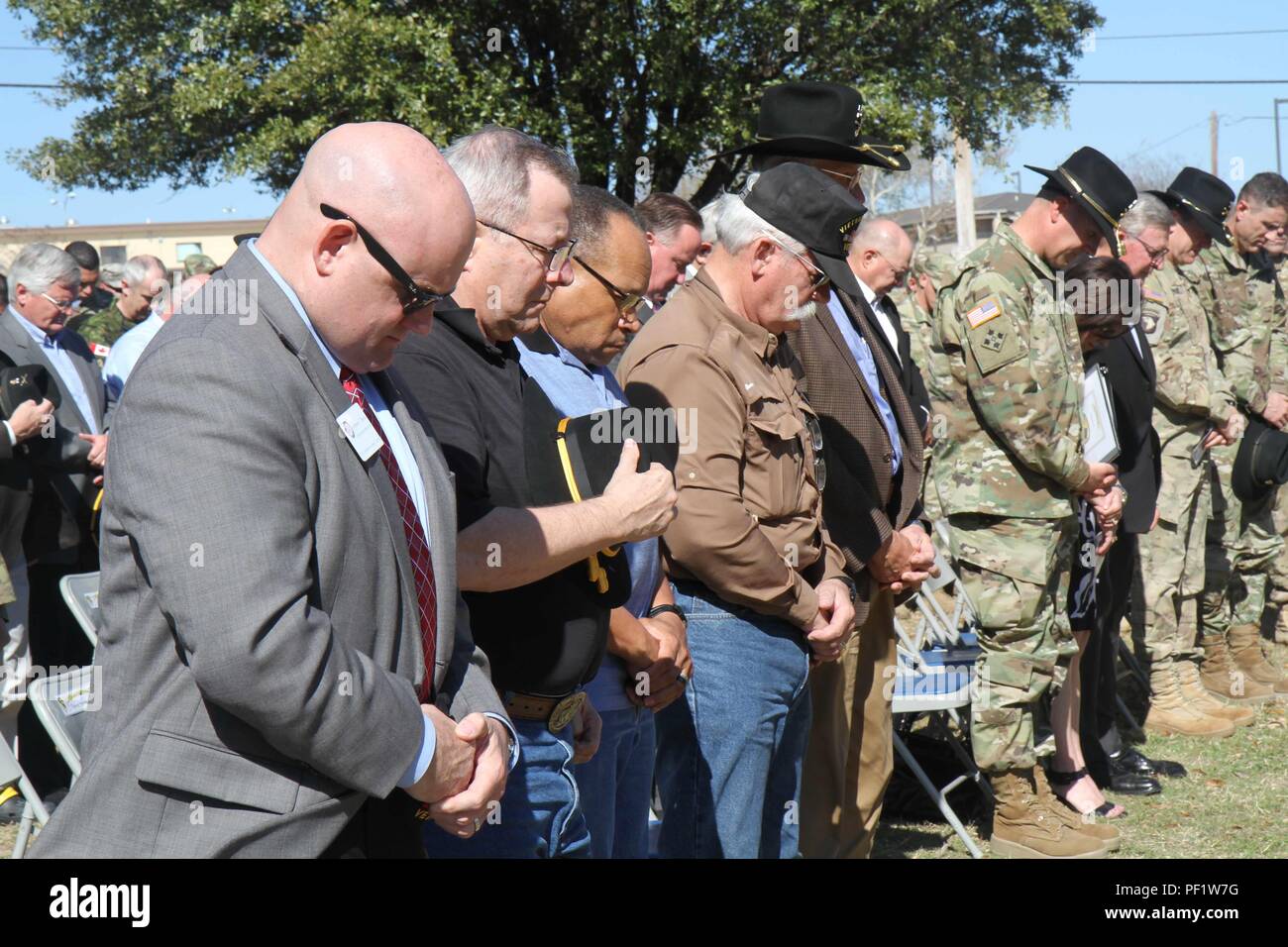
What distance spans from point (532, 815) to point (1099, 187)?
328 cm

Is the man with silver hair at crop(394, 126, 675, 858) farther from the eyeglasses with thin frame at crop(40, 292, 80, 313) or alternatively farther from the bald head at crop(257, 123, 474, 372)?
the eyeglasses with thin frame at crop(40, 292, 80, 313)

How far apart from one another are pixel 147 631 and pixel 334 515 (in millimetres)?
288

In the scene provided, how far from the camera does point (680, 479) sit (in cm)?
315

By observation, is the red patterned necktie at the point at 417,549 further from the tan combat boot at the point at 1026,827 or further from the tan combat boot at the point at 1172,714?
the tan combat boot at the point at 1172,714

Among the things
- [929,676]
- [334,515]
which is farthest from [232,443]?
[929,676]

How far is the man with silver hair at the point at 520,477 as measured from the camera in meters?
2.36

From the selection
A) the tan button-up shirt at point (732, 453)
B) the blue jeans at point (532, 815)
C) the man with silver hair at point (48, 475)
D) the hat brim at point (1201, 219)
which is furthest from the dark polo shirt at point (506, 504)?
the hat brim at point (1201, 219)

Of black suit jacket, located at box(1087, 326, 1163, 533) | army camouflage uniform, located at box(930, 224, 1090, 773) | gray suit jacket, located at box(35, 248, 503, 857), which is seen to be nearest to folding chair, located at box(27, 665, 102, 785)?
gray suit jacket, located at box(35, 248, 503, 857)

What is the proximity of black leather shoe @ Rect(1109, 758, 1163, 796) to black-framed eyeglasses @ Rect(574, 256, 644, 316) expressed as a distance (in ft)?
12.1

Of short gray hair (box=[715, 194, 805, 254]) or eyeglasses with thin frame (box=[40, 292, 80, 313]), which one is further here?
eyeglasses with thin frame (box=[40, 292, 80, 313])

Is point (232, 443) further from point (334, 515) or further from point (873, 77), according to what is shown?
point (873, 77)

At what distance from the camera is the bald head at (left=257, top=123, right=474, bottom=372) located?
178cm

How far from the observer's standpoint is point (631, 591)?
2791mm

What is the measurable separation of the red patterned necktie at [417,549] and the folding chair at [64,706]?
1.69 metres
